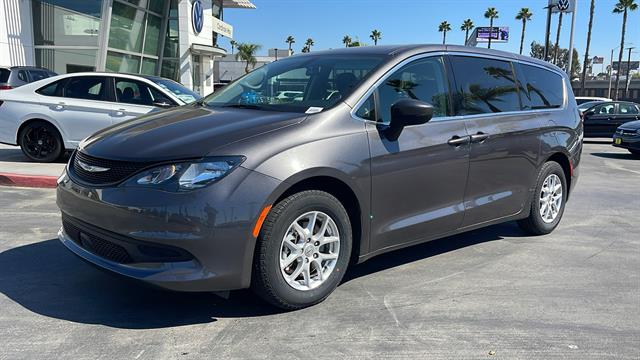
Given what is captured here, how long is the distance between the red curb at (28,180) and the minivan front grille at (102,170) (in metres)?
4.46

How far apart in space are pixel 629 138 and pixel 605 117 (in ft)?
13.7

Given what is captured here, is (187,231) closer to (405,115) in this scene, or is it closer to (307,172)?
(307,172)

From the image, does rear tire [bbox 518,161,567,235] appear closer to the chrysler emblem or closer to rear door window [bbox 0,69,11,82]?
the chrysler emblem

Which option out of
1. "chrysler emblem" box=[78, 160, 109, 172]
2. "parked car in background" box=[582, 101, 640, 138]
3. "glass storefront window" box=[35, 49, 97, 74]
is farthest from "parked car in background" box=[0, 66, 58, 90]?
"parked car in background" box=[582, 101, 640, 138]

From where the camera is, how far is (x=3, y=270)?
4336 millimetres

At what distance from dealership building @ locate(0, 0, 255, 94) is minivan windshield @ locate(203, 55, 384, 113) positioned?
17.0 metres

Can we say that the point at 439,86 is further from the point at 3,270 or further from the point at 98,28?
the point at 98,28

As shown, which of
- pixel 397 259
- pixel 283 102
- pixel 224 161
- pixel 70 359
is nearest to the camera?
pixel 70 359

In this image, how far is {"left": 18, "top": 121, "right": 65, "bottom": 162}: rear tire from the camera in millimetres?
9148

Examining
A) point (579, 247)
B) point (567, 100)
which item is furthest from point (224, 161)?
point (567, 100)

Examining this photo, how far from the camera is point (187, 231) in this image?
3.11 m

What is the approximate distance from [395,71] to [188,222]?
201 centimetres

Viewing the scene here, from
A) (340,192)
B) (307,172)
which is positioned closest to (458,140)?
(340,192)

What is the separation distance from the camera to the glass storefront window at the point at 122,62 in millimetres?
21562
